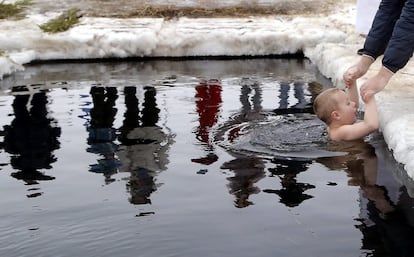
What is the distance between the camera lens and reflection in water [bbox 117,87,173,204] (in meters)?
5.53

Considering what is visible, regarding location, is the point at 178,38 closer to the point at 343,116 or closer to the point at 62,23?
the point at 62,23

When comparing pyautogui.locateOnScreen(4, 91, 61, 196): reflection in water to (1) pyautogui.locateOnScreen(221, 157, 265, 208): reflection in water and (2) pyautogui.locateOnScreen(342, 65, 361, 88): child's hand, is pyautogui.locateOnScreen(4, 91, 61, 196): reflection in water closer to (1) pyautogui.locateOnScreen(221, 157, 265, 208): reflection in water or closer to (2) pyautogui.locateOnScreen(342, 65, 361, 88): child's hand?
(1) pyautogui.locateOnScreen(221, 157, 265, 208): reflection in water

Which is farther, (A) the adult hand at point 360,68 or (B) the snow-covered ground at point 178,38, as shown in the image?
(B) the snow-covered ground at point 178,38

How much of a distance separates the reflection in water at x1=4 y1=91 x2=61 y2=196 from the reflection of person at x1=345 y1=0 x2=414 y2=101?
2964 mm

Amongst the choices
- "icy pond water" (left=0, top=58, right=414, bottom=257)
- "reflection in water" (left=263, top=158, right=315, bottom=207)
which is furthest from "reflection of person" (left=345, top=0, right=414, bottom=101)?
"reflection in water" (left=263, top=158, right=315, bottom=207)

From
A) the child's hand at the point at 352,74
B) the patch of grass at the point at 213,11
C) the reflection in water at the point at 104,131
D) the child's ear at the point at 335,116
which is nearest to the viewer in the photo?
the reflection in water at the point at 104,131

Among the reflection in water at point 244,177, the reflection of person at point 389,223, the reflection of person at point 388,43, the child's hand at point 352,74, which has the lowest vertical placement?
the reflection in water at point 244,177

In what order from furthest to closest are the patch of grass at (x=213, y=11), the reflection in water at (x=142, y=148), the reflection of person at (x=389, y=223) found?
1. the patch of grass at (x=213, y=11)
2. the reflection in water at (x=142, y=148)
3. the reflection of person at (x=389, y=223)

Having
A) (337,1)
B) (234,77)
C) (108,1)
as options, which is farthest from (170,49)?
(337,1)

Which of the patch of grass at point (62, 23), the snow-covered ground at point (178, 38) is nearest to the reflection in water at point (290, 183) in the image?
the snow-covered ground at point (178, 38)

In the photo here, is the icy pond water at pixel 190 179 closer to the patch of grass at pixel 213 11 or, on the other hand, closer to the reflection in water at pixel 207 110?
the reflection in water at pixel 207 110

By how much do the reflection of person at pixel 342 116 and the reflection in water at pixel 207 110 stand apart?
1169 mm

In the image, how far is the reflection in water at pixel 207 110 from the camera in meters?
6.39

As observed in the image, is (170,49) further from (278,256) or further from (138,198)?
(278,256)
